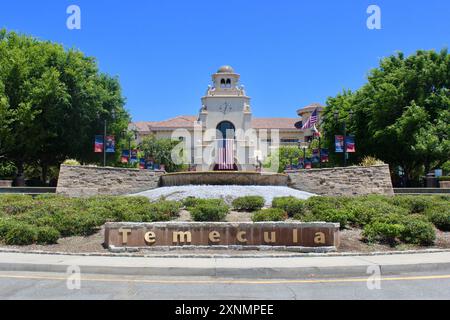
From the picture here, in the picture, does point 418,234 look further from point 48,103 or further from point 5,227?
point 48,103

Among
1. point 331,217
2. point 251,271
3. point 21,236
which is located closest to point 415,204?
point 331,217

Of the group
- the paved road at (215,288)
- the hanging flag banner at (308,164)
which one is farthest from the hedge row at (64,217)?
the hanging flag banner at (308,164)

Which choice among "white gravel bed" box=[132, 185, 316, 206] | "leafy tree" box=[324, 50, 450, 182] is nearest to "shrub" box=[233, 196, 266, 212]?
"white gravel bed" box=[132, 185, 316, 206]

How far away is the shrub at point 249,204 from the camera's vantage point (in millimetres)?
19500

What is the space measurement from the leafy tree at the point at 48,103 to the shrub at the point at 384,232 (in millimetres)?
31211

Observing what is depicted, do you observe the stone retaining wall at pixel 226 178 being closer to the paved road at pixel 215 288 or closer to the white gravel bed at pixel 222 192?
the white gravel bed at pixel 222 192

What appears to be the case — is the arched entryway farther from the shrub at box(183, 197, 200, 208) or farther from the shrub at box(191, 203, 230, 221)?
the shrub at box(191, 203, 230, 221)

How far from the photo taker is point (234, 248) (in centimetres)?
1277

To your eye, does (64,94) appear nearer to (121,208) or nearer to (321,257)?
(121,208)

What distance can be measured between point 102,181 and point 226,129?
59.1 meters

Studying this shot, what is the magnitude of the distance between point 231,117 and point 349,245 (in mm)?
75045

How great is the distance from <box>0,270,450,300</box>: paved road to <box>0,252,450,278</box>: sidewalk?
1.00 ft

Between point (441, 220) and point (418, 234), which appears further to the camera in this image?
point (441, 220)

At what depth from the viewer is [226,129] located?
288 feet
